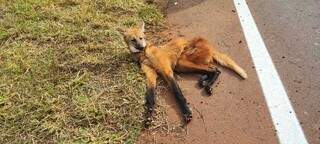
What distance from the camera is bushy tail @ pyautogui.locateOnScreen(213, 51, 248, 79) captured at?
17.7 feet

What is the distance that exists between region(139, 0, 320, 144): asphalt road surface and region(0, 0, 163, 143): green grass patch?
557mm

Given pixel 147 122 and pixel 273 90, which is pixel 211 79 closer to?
pixel 273 90

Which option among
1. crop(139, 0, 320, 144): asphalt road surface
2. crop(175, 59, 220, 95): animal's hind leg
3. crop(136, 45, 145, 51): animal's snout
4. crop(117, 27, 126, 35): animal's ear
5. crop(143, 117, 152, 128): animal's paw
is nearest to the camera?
crop(139, 0, 320, 144): asphalt road surface

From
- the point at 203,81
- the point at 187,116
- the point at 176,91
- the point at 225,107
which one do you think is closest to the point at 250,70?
the point at 203,81

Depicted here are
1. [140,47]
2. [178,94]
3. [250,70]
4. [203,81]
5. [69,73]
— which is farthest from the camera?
[69,73]

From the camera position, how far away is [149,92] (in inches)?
205

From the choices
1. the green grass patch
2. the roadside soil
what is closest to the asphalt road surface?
the roadside soil

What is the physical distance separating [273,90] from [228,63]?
655 mm

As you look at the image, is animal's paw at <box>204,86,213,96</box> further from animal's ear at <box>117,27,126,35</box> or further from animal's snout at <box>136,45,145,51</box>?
animal's ear at <box>117,27,126,35</box>

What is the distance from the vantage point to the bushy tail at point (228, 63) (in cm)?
540

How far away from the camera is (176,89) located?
5168mm

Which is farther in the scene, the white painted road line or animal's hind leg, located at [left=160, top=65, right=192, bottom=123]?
animal's hind leg, located at [left=160, top=65, right=192, bottom=123]

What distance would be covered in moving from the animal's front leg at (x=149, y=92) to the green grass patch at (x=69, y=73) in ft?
0.25

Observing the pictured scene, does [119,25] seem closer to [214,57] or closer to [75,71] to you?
[75,71]
